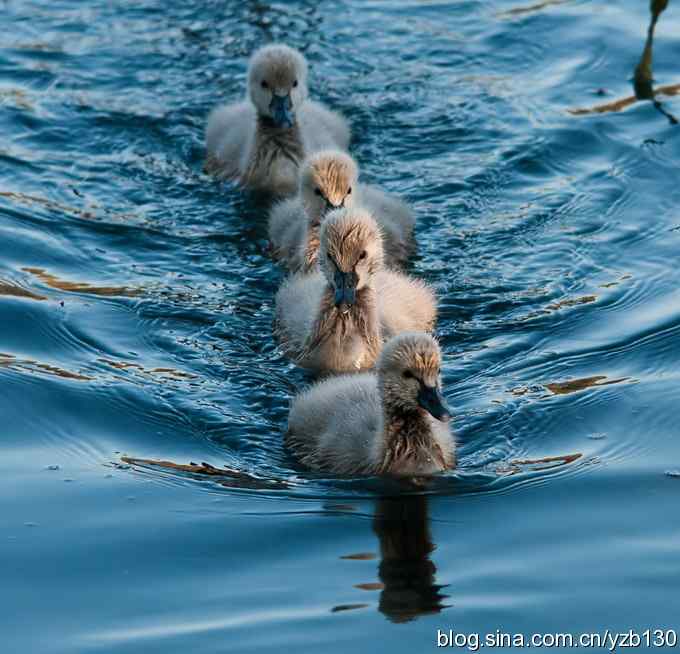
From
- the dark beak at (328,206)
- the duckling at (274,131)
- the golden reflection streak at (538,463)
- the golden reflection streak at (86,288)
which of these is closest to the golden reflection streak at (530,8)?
the duckling at (274,131)

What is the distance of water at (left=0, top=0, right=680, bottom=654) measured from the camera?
17.2 feet

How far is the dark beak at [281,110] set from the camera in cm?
941

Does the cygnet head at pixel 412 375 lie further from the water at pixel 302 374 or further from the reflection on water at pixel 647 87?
the reflection on water at pixel 647 87

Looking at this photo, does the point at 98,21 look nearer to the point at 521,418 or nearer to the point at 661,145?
the point at 661,145

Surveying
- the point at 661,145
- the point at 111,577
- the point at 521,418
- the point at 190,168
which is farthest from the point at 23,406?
the point at 661,145

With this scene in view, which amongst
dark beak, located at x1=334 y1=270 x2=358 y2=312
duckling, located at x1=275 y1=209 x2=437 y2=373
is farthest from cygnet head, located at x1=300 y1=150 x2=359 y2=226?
dark beak, located at x1=334 y1=270 x2=358 y2=312

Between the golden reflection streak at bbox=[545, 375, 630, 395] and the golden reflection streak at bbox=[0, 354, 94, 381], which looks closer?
the golden reflection streak at bbox=[545, 375, 630, 395]

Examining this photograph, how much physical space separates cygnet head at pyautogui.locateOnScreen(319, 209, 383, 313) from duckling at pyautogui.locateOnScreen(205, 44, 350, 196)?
2.27 m

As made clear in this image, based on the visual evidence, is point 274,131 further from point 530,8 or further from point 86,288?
point 530,8

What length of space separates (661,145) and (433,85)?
196 centimetres

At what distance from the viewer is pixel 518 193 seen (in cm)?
945

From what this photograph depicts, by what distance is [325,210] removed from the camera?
8.18 metres

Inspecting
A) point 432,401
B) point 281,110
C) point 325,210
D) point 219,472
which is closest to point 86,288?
point 325,210

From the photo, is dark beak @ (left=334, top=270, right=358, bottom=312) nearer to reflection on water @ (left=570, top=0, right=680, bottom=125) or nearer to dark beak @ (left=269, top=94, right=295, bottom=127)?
dark beak @ (left=269, top=94, right=295, bottom=127)
